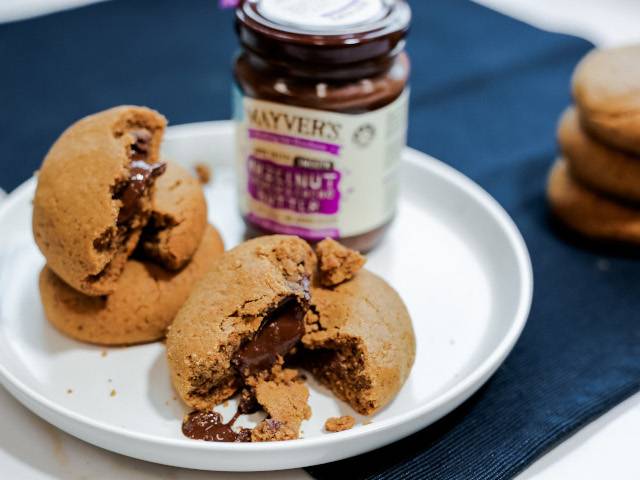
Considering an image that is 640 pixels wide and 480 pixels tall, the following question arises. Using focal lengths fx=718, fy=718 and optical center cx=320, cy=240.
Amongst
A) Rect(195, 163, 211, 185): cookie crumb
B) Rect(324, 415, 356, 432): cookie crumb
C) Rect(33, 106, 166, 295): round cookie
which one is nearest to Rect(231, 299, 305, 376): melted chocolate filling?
Rect(324, 415, 356, 432): cookie crumb

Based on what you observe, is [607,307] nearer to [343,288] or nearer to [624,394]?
[624,394]

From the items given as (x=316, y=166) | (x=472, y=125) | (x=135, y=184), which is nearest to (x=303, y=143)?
(x=316, y=166)

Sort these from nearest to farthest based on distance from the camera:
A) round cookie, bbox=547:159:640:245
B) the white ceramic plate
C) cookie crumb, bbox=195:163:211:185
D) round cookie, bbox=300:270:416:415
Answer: the white ceramic plate < round cookie, bbox=300:270:416:415 < round cookie, bbox=547:159:640:245 < cookie crumb, bbox=195:163:211:185

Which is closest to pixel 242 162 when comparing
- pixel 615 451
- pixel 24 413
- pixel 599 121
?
pixel 24 413

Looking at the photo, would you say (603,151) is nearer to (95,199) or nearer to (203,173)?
(203,173)

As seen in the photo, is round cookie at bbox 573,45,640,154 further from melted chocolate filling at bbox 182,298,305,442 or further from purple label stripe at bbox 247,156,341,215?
melted chocolate filling at bbox 182,298,305,442

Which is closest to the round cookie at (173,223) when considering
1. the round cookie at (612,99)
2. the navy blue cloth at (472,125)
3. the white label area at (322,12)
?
the white label area at (322,12)
